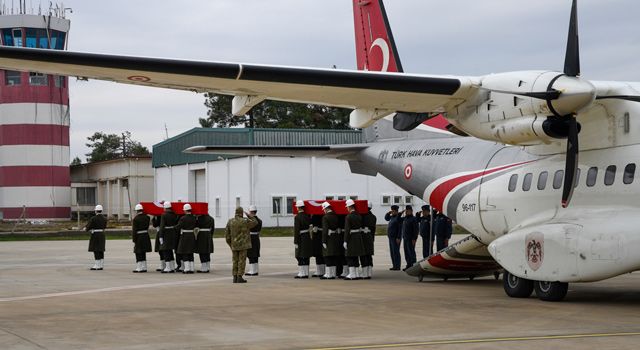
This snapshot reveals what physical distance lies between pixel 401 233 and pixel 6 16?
1494 inches

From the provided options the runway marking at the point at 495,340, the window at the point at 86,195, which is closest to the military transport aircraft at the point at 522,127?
the runway marking at the point at 495,340

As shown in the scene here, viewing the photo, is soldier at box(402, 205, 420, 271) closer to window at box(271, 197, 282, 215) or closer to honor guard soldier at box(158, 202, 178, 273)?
honor guard soldier at box(158, 202, 178, 273)

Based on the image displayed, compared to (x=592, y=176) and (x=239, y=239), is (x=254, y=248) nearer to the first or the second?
(x=239, y=239)

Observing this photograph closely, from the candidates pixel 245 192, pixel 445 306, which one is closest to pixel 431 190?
pixel 445 306

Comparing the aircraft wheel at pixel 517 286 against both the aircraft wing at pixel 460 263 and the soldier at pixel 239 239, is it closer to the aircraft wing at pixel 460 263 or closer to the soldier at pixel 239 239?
the aircraft wing at pixel 460 263

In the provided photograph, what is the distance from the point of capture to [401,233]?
806 inches

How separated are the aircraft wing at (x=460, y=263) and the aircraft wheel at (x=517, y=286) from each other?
1677mm

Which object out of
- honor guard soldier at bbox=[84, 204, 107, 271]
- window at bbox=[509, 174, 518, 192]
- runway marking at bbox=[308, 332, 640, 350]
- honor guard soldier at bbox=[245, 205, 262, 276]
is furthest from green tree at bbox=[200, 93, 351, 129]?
runway marking at bbox=[308, 332, 640, 350]

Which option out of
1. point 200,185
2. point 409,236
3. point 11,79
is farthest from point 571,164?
point 11,79

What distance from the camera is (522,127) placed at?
12406 mm

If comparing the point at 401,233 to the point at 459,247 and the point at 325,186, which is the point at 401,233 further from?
the point at 325,186

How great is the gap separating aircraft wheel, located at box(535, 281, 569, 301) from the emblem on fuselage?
0.38 meters

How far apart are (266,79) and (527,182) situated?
16.3 ft

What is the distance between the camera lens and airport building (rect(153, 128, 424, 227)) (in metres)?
44.2
